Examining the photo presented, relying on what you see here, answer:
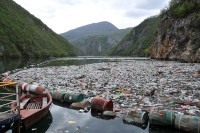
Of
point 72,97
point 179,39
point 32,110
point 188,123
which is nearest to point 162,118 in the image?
point 188,123

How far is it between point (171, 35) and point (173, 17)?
543cm

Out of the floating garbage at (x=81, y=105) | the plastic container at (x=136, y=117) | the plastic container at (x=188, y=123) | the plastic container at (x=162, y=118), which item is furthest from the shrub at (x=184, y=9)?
the plastic container at (x=188, y=123)

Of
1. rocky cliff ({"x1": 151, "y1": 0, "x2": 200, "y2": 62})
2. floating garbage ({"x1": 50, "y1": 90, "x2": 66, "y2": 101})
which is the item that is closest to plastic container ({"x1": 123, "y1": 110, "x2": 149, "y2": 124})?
floating garbage ({"x1": 50, "y1": 90, "x2": 66, "y2": 101})

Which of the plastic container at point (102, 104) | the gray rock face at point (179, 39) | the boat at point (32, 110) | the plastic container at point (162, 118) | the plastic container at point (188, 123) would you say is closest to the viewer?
the plastic container at point (188, 123)

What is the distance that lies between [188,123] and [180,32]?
52.4 m

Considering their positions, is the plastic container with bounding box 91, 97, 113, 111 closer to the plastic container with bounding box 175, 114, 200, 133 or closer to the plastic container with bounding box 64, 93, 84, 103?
the plastic container with bounding box 64, 93, 84, 103

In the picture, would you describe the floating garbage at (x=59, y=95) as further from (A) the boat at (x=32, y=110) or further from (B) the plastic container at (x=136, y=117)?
(B) the plastic container at (x=136, y=117)

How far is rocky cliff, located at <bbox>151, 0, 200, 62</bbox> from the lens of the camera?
4949cm

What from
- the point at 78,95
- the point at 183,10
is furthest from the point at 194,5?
the point at 78,95

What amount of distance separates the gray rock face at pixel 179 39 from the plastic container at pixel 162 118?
37.4m

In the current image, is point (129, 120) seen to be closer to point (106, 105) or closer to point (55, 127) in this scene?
point (106, 105)

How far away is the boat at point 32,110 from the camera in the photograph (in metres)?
9.16

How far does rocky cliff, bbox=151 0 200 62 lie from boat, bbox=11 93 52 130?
122 ft

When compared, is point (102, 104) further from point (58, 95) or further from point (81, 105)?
point (58, 95)
